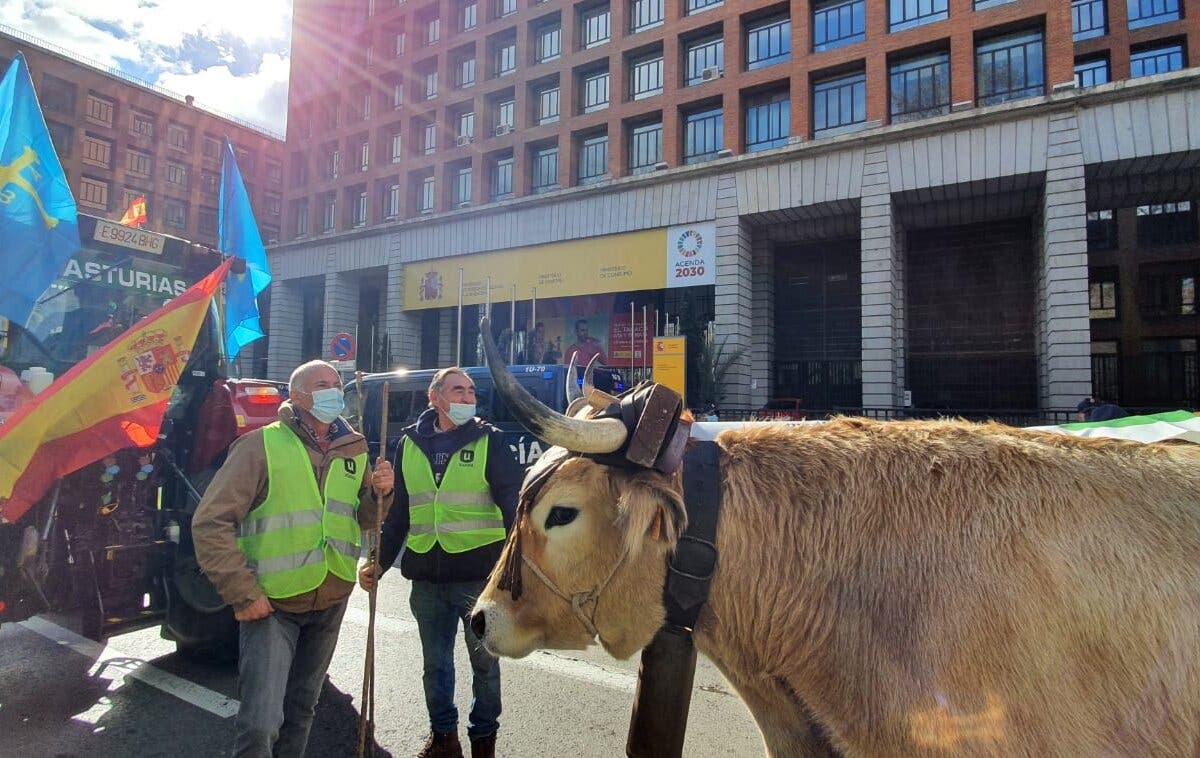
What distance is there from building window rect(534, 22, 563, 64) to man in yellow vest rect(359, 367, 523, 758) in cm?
2784

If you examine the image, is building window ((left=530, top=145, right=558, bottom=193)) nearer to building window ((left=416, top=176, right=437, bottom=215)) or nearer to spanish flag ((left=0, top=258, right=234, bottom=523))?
building window ((left=416, top=176, right=437, bottom=215))

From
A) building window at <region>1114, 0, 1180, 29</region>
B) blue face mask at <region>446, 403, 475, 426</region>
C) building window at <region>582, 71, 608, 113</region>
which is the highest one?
building window at <region>1114, 0, 1180, 29</region>

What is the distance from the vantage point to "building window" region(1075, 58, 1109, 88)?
25.4 m

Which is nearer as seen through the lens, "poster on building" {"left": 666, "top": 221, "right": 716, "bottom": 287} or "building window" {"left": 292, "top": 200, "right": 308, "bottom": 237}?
"poster on building" {"left": 666, "top": 221, "right": 716, "bottom": 287}

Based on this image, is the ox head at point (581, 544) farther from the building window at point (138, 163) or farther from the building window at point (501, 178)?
the building window at point (138, 163)

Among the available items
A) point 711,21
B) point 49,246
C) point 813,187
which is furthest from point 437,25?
point 49,246

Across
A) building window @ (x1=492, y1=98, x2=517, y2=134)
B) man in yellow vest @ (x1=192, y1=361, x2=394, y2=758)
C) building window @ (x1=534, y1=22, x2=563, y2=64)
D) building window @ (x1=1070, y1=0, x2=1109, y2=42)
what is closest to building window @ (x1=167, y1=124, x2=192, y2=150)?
building window @ (x1=492, y1=98, x2=517, y2=134)

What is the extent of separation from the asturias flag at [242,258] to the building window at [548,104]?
2188 centimetres

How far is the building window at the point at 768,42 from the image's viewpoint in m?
22.2

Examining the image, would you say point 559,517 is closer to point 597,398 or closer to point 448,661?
point 597,398

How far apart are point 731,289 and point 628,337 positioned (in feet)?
17.1

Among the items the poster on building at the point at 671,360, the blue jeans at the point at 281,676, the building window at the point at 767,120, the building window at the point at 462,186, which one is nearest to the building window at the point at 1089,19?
the building window at the point at 767,120

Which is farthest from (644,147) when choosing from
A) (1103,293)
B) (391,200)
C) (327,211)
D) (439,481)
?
(439,481)

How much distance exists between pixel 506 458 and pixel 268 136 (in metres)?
54.1
